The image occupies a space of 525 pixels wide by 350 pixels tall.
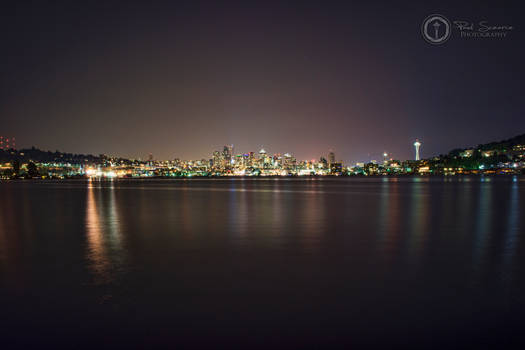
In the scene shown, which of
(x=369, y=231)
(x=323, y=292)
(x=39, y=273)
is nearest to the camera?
(x=323, y=292)

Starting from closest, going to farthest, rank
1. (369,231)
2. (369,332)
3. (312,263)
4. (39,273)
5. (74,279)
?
(369,332) < (74,279) < (39,273) < (312,263) < (369,231)

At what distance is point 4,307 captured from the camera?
5.91 metres

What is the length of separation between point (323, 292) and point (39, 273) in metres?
5.92

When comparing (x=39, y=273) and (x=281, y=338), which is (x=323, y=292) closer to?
(x=281, y=338)

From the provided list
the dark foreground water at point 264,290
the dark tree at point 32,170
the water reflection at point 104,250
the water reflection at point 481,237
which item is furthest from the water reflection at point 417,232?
the dark tree at point 32,170

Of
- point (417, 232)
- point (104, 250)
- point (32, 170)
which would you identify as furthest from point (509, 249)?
point (32, 170)

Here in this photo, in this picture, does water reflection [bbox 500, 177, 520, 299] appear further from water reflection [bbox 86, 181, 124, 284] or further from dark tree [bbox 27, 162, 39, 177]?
dark tree [bbox 27, 162, 39, 177]

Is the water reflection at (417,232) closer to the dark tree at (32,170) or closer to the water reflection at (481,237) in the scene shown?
the water reflection at (481,237)

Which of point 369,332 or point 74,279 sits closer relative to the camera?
point 369,332

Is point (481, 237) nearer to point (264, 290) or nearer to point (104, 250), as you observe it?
point (264, 290)

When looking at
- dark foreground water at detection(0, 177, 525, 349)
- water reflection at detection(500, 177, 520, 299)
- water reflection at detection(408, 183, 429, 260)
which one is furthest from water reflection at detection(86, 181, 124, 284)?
water reflection at detection(500, 177, 520, 299)

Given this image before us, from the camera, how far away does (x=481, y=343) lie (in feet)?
15.3

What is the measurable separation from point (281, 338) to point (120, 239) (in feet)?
29.0

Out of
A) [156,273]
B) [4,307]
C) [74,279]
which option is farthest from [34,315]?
[156,273]
